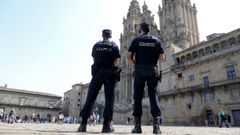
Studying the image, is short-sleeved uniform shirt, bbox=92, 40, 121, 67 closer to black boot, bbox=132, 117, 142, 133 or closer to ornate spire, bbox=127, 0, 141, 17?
black boot, bbox=132, 117, 142, 133

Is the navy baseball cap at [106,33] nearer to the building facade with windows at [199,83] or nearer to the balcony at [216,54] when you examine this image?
the building facade with windows at [199,83]

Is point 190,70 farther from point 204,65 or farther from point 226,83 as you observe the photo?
point 226,83

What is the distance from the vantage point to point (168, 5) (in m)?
53.6

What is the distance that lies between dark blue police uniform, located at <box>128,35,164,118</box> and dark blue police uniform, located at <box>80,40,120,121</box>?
579 millimetres

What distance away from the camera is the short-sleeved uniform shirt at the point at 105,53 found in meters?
5.69

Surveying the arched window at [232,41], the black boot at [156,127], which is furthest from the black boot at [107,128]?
the arched window at [232,41]

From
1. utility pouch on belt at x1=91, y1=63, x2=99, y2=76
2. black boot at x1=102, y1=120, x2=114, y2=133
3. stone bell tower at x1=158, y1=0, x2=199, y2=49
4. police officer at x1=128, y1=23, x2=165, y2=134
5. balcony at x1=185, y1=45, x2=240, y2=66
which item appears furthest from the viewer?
stone bell tower at x1=158, y1=0, x2=199, y2=49

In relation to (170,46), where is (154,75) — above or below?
below

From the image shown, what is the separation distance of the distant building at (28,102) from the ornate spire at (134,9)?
33991 millimetres

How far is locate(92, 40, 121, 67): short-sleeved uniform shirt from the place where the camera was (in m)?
5.69

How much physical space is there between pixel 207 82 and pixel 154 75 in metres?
28.3

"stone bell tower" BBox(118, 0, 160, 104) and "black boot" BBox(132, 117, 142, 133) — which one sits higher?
"stone bell tower" BBox(118, 0, 160, 104)

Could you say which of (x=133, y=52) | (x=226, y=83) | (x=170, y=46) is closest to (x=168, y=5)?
(x=170, y=46)

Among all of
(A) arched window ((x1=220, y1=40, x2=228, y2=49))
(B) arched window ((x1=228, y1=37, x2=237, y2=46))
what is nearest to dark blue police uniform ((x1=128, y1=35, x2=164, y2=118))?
(B) arched window ((x1=228, y1=37, x2=237, y2=46))
